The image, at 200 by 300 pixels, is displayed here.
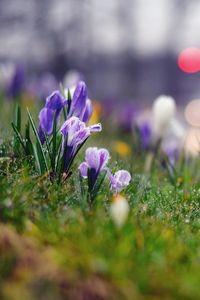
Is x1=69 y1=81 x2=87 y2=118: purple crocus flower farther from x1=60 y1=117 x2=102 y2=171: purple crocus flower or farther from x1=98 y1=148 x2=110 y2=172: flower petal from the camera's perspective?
x1=98 y1=148 x2=110 y2=172: flower petal

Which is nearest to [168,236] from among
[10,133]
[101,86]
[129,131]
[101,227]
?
[101,227]

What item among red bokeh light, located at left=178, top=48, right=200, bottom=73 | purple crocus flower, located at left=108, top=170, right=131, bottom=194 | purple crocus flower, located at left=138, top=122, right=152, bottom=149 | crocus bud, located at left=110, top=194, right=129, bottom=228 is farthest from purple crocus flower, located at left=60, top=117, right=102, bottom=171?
red bokeh light, located at left=178, top=48, right=200, bottom=73

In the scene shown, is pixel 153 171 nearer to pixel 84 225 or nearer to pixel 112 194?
pixel 112 194

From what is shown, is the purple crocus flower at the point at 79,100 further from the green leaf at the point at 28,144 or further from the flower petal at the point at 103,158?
the flower petal at the point at 103,158

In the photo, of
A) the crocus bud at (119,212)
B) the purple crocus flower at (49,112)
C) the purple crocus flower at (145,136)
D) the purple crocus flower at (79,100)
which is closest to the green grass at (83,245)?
the crocus bud at (119,212)

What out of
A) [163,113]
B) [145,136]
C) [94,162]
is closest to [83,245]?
[94,162]

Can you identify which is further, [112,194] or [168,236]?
[112,194]
